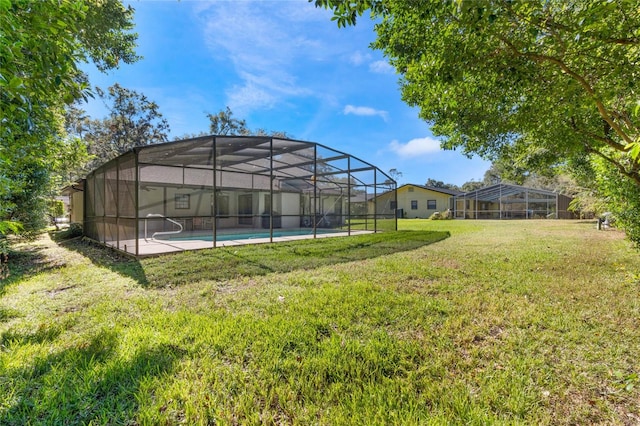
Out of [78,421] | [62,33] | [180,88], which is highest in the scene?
[180,88]

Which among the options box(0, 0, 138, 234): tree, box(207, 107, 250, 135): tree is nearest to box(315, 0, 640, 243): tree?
box(0, 0, 138, 234): tree

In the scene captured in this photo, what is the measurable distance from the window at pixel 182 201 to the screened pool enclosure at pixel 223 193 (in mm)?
44

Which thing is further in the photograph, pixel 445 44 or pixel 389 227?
pixel 389 227

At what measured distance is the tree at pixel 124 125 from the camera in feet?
72.8

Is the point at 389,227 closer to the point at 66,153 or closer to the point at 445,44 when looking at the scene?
the point at 445,44

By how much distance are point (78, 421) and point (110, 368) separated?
0.51 meters

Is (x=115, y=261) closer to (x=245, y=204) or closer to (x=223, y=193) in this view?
(x=223, y=193)

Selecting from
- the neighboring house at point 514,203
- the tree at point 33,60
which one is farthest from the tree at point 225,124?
the tree at point 33,60

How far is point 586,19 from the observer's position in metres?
2.36

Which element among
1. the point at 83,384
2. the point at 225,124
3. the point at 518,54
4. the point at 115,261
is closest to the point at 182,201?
the point at 115,261

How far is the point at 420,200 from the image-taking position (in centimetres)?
2967

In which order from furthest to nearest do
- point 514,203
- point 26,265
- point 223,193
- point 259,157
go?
1. point 514,203
2. point 223,193
3. point 259,157
4. point 26,265

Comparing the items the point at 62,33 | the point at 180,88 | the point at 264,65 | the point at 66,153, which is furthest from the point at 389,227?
the point at 180,88

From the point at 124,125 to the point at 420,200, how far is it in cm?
2873
